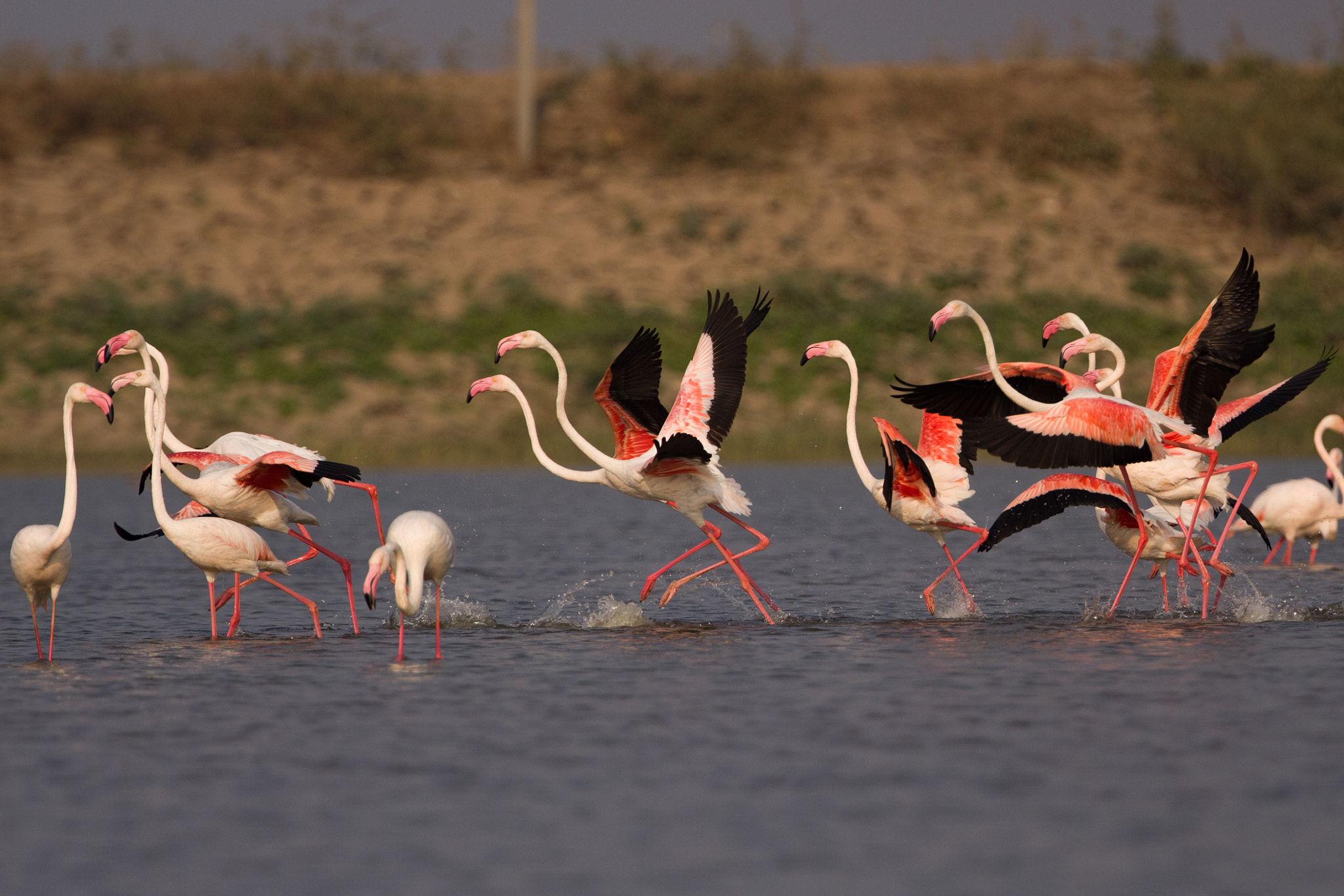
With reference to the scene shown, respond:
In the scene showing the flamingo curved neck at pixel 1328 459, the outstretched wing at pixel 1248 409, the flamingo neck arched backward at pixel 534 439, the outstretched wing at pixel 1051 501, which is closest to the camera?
the outstretched wing at pixel 1051 501

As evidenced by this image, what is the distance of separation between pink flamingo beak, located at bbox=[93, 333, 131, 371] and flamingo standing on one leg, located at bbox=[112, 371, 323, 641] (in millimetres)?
394

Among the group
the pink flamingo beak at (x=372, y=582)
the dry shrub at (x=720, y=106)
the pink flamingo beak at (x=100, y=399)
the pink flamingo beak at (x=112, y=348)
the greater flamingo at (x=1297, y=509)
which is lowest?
the pink flamingo beak at (x=372, y=582)

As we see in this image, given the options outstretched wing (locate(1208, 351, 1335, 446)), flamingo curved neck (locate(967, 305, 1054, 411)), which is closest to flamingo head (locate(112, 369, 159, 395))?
flamingo curved neck (locate(967, 305, 1054, 411))

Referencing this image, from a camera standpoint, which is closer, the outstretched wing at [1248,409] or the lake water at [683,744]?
the lake water at [683,744]

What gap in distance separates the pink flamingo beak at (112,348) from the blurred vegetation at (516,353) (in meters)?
9.94

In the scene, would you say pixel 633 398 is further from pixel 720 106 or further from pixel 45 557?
pixel 720 106

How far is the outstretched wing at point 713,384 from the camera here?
29.0 ft

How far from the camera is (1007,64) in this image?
30.6 meters

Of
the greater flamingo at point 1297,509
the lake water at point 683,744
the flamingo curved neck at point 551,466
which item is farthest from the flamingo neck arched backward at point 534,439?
the greater flamingo at point 1297,509

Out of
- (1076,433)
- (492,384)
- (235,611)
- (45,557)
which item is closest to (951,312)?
(1076,433)

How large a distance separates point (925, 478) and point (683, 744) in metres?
3.51

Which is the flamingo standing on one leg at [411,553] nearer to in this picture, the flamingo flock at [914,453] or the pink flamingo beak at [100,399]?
the flamingo flock at [914,453]

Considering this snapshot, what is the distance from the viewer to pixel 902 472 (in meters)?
9.15

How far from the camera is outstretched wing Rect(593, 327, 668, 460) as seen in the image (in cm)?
935
